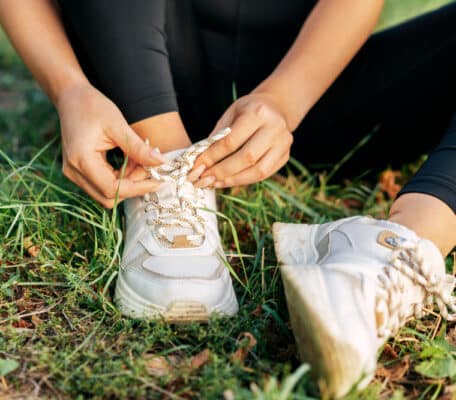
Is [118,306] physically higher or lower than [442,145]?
lower

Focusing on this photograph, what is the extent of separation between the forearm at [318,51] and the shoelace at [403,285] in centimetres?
48

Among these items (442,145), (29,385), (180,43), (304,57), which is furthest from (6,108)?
(442,145)

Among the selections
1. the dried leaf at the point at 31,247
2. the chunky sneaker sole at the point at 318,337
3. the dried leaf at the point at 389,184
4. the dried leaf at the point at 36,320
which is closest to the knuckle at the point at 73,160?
the dried leaf at the point at 31,247

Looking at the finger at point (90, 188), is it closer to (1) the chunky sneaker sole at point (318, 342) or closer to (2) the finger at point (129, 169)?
(2) the finger at point (129, 169)

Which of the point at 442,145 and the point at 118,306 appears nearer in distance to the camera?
the point at 118,306

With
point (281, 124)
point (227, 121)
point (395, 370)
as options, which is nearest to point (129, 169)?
point (227, 121)

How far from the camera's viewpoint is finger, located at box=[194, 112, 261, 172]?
4.24 feet

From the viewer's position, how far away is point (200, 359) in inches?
43.4

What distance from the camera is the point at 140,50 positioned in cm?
134

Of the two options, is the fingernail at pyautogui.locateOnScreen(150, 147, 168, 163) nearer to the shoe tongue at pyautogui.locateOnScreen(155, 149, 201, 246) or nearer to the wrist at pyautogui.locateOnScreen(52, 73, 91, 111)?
the shoe tongue at pyautogui.locateOnScreen(155, 149, 201, 246)

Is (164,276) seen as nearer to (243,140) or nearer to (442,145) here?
(243,140)

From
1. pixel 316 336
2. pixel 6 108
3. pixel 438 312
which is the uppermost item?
pixel 316 336

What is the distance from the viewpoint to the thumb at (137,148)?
127 cm

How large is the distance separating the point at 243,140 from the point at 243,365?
0.50 metres
